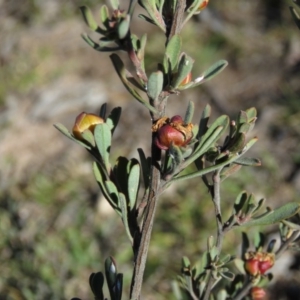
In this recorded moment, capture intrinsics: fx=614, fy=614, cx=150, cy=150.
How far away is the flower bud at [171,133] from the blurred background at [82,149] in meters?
1.39

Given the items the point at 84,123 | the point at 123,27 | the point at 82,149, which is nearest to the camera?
the point at 123,27

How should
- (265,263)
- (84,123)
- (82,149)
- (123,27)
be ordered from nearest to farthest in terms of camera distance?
(123,27) < (84,123) < (265,263) < (82,149)

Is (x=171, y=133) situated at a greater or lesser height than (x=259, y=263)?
greater

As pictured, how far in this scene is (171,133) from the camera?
84cm

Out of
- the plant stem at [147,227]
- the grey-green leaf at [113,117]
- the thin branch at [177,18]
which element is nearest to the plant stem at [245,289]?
the plant stem at [147,227]

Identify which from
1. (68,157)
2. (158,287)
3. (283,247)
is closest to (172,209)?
(158,287)

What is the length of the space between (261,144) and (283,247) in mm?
1921

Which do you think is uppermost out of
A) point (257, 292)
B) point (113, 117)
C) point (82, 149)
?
point (113, 117)

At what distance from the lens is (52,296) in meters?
2.11

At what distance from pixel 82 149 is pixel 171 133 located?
2.34 metres

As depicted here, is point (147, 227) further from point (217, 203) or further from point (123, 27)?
point (123, 27)

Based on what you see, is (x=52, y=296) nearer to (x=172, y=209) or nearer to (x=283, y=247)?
(x=172, y=209)

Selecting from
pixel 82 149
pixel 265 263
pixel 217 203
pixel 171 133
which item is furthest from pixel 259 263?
pixel 82 149

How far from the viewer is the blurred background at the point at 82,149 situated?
2.44m
